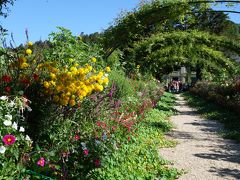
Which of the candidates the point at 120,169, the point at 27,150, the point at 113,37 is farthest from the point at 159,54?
the point at 27,150

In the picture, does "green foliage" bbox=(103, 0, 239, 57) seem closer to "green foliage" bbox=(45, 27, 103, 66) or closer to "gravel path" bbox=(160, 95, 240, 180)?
"gravel path" bbox=(160, 95, 240, 180)

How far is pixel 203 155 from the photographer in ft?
26.6

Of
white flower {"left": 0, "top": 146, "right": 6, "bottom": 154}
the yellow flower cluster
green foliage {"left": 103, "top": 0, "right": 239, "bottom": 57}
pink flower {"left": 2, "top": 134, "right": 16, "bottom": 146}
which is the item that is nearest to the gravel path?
the yellow flower cluster

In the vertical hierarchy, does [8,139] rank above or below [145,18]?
below

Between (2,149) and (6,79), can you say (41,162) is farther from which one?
(6,79)

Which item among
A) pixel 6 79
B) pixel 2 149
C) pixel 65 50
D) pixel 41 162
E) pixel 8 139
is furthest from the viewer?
pixel 65 50

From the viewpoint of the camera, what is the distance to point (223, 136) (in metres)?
10.8

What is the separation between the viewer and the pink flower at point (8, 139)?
3.33 m

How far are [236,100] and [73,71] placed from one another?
13.5 metres

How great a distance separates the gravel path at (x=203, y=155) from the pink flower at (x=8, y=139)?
3.52 meters

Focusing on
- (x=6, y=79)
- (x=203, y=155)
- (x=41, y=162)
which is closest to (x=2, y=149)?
(x=41, y=162)

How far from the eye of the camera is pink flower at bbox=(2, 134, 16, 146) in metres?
3.33

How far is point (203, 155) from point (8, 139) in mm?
5497

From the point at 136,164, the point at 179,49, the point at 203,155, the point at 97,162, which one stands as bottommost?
the point at 203,155
